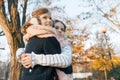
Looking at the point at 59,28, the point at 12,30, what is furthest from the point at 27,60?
the point at 12,30

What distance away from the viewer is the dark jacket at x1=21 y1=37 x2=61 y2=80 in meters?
2.35

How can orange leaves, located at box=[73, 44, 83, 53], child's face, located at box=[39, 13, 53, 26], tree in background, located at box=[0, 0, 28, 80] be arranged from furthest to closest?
1. orange leaves, located at box=[73, 44, 83, 53]
2. tree in background, located at box=[0, 0, 28, 80]
3. child's face, located at box=[39, 13, 53, 26]

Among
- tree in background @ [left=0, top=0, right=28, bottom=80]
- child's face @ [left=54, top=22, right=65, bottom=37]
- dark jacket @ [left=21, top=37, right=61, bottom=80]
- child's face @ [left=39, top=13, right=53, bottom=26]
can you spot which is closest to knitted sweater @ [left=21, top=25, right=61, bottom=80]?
dark jacket @ [left=21, top=37, right=61, bottom=80]

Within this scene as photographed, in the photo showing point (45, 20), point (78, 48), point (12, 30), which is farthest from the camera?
point (78, 48)

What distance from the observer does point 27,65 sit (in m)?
2.35

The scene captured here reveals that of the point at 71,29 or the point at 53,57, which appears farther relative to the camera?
the point at 71,29

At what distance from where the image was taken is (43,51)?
2.41 metres

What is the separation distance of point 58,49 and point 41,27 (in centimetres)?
24

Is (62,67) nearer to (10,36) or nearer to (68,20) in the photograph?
(10,36)

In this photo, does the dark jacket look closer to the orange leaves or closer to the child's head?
the child's head

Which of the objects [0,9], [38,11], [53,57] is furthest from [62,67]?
[0,9]

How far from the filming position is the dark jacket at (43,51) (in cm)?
235

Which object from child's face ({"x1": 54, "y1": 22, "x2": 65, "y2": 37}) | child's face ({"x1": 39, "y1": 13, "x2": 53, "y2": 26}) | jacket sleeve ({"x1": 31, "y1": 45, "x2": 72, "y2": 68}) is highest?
child's face ({"x1": 39, "y1": 13, "x2": 53, "y2": 26})

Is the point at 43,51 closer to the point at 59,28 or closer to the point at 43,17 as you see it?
the point at 43,17
